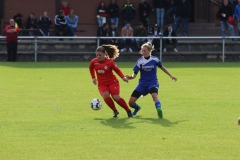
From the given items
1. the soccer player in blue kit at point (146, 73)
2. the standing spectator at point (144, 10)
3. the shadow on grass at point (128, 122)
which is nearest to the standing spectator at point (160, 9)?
the standing spectator at point (144, 10)

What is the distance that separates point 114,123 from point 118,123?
75 millimetres

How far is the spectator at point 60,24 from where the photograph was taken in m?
29.8

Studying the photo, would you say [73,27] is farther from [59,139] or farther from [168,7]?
[59,139]

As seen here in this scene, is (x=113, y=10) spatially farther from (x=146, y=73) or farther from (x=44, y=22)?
(x=146, y=73)

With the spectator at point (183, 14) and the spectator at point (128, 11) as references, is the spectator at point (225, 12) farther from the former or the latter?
the spectator at point (128, 11)

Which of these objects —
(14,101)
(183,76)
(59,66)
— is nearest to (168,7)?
(59,66)

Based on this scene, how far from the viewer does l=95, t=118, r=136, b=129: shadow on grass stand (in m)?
11.4

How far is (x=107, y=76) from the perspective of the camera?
12.7 metres

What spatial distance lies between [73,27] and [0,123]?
19.1m

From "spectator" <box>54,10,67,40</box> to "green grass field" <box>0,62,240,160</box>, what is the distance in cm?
938

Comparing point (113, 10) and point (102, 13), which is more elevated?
point (113, 10)

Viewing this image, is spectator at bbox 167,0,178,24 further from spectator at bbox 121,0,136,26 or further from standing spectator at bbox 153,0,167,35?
spectator at bbox 121,0,136,26

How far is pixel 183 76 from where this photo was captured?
21.9 m

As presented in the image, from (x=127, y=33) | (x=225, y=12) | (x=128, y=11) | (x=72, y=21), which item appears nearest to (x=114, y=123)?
(x=127, y=33)
